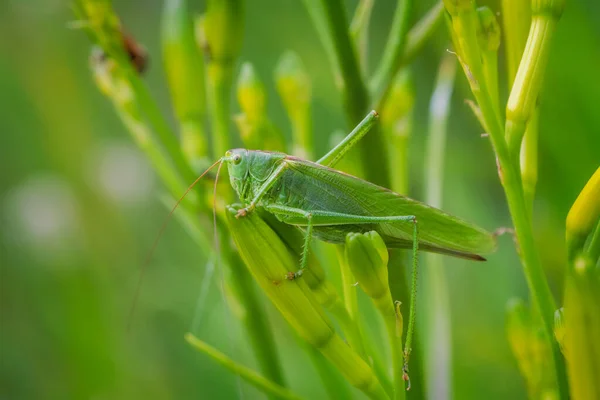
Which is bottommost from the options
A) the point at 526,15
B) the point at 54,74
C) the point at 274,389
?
the point at 274,389

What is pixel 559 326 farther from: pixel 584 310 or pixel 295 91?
pixel 295 91

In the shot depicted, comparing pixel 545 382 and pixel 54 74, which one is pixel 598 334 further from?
pixel 54 74

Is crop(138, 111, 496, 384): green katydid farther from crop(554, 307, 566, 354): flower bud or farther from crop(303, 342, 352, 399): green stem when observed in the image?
crop(554, 307, 566, 354): flower bud

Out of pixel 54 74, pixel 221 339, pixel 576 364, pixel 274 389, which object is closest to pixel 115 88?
pixel 274 389

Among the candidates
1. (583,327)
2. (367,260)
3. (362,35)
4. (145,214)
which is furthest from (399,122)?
(145,214)

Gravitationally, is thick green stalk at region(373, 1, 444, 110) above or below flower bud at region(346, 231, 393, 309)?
above

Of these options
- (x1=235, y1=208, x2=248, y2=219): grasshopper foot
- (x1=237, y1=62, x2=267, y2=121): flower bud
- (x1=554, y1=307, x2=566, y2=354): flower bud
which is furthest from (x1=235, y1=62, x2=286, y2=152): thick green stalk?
(x1=554, y1=307, x2=566, y2=354): flower bud
